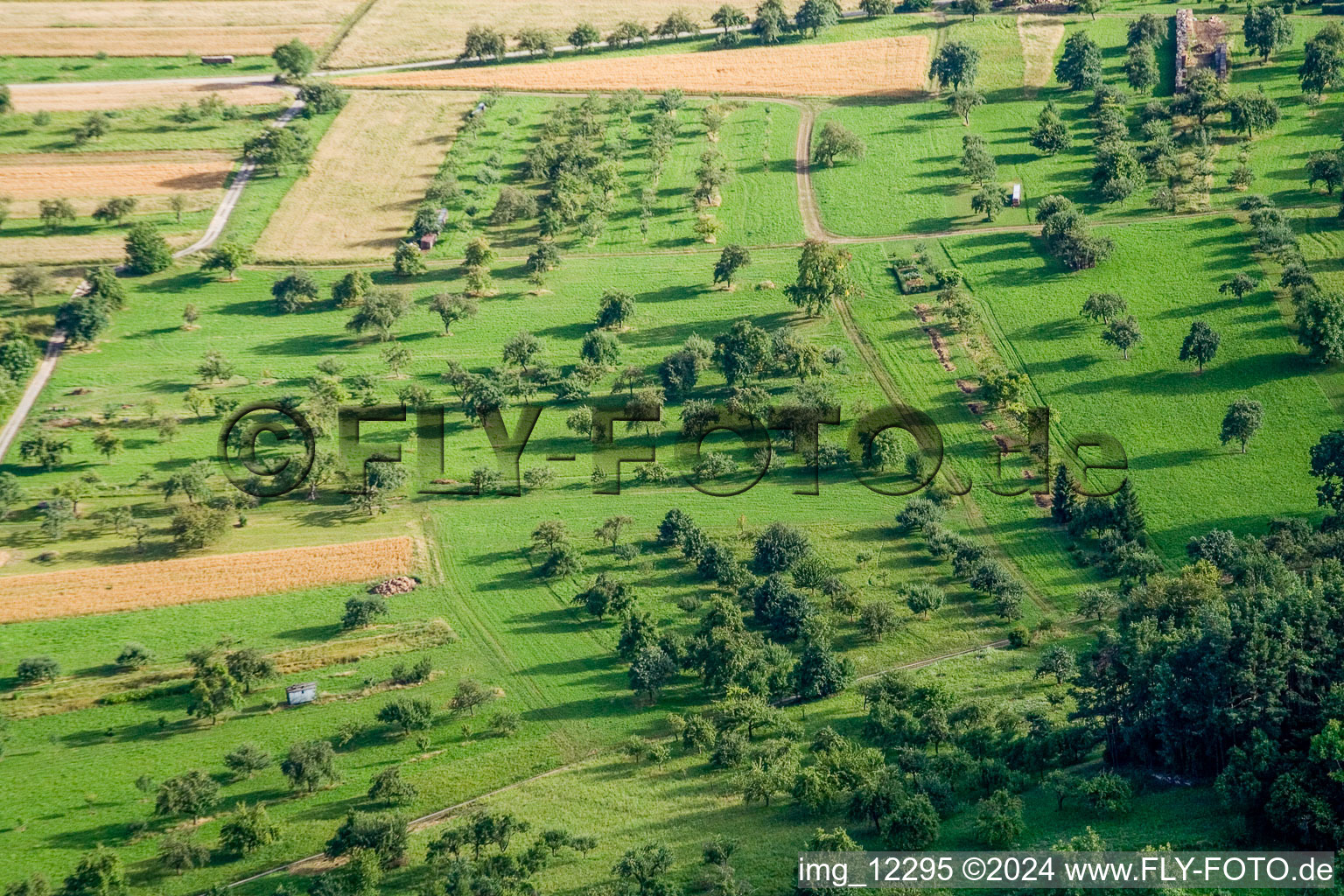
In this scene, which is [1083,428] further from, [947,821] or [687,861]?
[687,861]

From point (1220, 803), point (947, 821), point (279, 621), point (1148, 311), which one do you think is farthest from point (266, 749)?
point (1148, 311)

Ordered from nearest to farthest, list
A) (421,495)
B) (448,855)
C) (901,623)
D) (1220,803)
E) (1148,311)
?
(1220,803)
(448,855)
(901,623)
(421,495)
(1148,311)

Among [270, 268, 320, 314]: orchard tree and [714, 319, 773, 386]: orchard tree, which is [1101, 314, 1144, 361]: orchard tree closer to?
[714, 319, 773, 386]: orchard tree

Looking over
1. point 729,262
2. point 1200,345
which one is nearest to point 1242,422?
point 1200,345

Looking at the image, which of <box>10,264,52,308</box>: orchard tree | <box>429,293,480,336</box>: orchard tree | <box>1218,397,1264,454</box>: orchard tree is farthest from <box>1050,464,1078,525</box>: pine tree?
<box>10,264,52,308</box>: orchard tree

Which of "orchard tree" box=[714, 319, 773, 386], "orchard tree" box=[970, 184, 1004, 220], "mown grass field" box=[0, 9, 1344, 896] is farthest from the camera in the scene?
"orchard tree" box=[970, 184, 1004, 220]

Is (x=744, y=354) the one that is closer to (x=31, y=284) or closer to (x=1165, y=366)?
(x=1165, y=366)

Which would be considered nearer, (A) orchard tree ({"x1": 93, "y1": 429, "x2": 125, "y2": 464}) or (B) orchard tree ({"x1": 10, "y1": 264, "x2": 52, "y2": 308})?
(A) orchard tree ({"x1": 93, "y1": 429, "x2": 125, "y2": 464})
